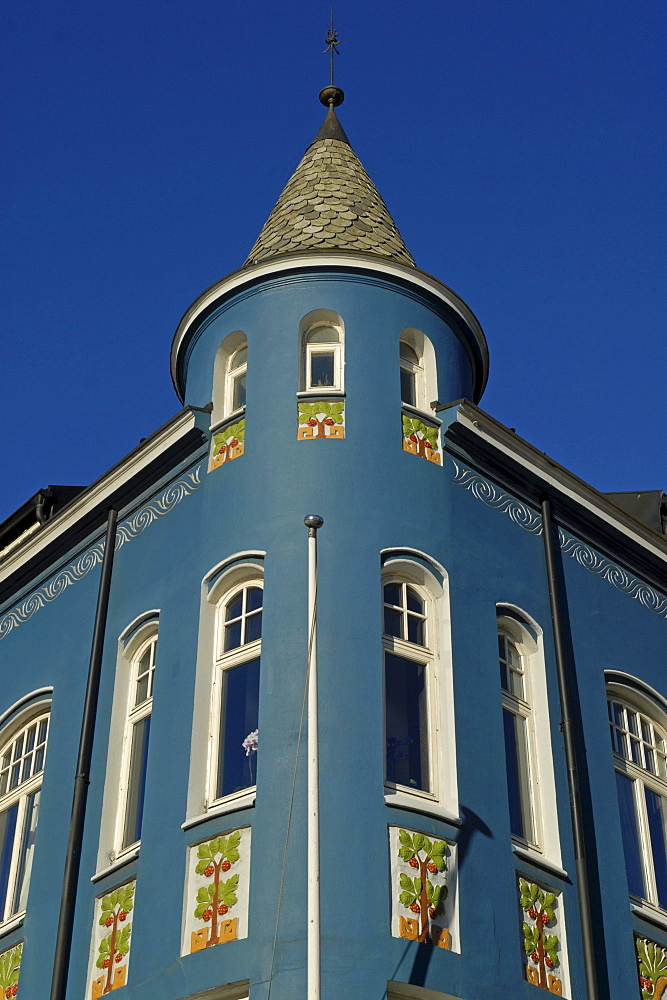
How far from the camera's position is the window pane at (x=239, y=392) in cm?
2238

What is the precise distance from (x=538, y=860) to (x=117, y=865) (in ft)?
→ 15.6

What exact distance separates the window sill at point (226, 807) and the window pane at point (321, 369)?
5.93 metres

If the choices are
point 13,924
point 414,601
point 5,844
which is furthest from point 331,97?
point 13,924

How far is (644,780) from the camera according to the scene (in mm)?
21719

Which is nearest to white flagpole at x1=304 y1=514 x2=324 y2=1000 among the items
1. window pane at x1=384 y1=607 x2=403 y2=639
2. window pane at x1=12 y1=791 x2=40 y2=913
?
window pane at x1=384 y1=607 x2=403 y2=639

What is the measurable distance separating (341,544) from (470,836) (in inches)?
148

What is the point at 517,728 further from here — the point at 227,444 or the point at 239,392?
the point at 239,392

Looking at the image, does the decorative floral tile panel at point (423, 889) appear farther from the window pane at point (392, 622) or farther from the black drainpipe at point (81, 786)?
the black drainpipe at point (81, 786)

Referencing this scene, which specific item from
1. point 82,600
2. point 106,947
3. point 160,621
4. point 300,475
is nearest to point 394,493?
point 300,475

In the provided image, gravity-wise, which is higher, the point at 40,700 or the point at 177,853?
the point at 40,700

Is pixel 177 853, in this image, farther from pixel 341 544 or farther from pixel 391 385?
pixel 391 385

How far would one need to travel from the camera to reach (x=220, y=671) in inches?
774

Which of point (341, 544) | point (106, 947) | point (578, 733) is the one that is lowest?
point (106, 947)

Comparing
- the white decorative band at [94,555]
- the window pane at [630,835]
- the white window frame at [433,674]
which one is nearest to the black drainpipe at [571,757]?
the window pane at [630,835]
